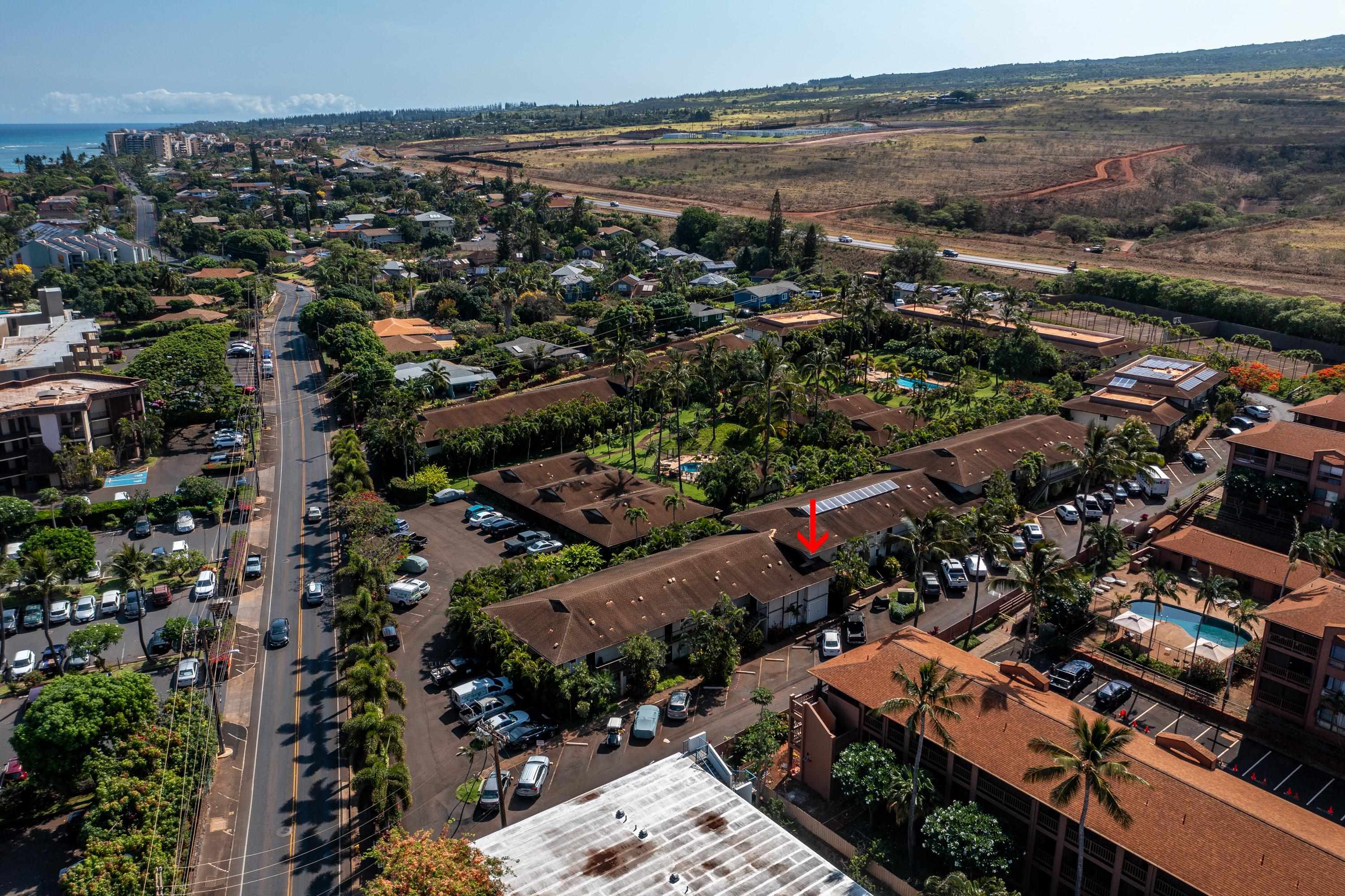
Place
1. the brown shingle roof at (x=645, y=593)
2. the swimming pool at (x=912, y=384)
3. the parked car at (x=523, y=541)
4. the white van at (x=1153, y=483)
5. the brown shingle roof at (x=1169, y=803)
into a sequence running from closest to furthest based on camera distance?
the brown shingle roof at (x=1169, y=803)
the brown shingle roof at (x=645, y=593)
the parked car at (x=523, y=541)
the white van at (x=1153, y=483)
the swimming pool at (x=912, y=384)

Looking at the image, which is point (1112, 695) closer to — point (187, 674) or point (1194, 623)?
point (1194, 623)

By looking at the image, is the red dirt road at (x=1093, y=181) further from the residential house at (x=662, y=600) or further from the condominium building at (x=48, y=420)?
the condominium building at (x=48, y=420)

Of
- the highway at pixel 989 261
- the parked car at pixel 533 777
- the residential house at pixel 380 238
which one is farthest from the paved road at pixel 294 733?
the highway at pixel 989 261

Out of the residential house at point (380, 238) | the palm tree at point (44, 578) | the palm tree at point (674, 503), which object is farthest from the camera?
the residential house at point (380, 238)

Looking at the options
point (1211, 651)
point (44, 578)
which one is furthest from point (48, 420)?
point (1211, 651)

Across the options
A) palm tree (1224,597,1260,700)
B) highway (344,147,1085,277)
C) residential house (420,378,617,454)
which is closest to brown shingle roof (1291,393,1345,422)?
palm tree (1224,597,1260,700)

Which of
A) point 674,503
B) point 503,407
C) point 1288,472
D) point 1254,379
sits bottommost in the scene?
point 674,503

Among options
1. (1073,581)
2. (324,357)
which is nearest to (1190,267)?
(1073,581)

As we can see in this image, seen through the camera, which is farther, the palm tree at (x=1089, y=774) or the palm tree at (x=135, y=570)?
the palm tree at (x=135, y=570)
